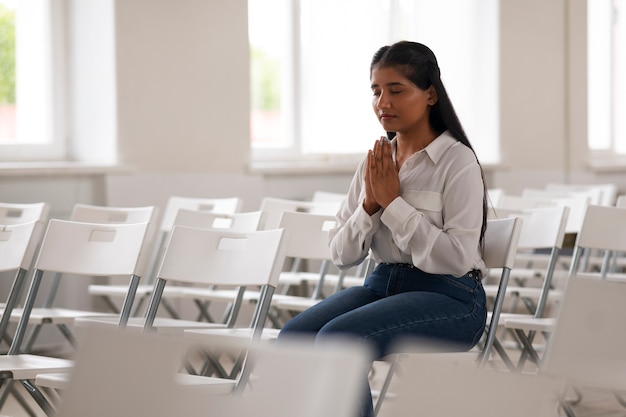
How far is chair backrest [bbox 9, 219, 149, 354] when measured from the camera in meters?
3.47

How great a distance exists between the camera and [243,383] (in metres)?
2.76

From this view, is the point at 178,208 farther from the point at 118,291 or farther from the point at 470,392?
the point at 470,392

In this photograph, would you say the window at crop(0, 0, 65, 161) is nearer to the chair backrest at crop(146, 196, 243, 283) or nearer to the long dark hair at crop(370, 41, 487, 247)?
the chair backrest at crop(146, 196, 243, 283)

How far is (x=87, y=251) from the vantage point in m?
3.61

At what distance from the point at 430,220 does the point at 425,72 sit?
17.5 inches

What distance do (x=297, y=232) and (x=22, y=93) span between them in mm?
2645

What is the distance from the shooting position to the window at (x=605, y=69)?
29.1 feet

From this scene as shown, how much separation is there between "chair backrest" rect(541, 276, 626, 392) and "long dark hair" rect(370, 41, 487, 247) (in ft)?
3.94

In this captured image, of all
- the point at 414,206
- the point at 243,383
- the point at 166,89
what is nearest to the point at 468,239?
the point at 414,206

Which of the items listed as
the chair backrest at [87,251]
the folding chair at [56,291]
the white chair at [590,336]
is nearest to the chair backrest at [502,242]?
the chair backrest at [87,251]

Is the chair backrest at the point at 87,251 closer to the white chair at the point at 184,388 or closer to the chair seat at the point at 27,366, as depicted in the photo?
the chair seat at the point at 27,366

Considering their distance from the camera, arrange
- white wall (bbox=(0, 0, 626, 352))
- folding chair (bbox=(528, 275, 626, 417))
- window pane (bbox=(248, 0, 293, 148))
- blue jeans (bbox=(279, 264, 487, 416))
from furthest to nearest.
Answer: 1. window pane (bbox=(248, 0, 293, 148))
2. white wall (bbox=(0, 0, 626, 352))
3. blue jeans (bbox=(279, 264, 487, 416))
4. folding chair (bbox=(528, 275, 626, 417))

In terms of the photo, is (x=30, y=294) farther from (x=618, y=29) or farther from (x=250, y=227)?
(x=618, y=29)

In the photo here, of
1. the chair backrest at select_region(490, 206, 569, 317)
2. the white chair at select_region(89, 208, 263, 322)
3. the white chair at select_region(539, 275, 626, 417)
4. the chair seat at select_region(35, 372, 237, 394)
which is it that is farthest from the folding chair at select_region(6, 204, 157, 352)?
the white chair at select_region(539, 275, 626, 417)
